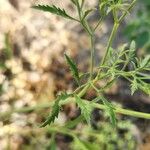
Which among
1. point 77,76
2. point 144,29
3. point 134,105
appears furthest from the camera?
point 134,105

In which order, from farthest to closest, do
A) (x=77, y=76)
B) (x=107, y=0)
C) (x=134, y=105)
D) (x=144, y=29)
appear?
(x=134, y=105) → (x=144, y=29) → (x=77, y=76) → (x=107, y=0)

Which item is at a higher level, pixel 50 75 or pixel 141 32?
pixel 141 32

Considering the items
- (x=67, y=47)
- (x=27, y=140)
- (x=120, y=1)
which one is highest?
(x=67, y=47)

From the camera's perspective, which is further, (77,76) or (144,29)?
(144,29)

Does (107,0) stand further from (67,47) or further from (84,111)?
(67,47)

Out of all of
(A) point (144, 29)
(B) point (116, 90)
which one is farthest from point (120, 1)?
(B) point (116, 90)

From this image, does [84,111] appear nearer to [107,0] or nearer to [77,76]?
[77,76]

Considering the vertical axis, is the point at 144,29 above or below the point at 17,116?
above

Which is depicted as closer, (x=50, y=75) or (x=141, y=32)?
(x=141, y=32)
